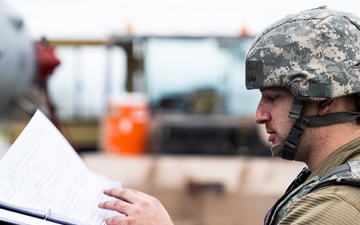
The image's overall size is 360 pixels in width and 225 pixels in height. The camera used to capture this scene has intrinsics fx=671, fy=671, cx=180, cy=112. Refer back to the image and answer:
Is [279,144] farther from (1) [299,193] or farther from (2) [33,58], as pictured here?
(2) [33,58]

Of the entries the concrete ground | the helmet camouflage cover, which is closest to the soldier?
the helmet camouflage cover

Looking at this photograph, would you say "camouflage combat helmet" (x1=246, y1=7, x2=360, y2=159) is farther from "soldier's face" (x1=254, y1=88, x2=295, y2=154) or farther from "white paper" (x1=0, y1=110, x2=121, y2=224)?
"white paper" (x1=0, y1=110, x2=121, y2=224)

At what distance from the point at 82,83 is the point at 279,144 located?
9.76 meters

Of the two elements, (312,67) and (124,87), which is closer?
(312,67)

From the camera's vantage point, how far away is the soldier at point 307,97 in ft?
5.33

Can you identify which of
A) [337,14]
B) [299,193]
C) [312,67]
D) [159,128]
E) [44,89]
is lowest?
[159,128]

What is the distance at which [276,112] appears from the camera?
1682 mm

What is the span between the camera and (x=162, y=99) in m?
8.86

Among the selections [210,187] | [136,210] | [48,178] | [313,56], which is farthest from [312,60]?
[210,187]

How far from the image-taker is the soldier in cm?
162

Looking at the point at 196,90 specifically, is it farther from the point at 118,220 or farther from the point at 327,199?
the point at 327,199

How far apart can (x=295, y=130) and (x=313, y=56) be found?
187 mm

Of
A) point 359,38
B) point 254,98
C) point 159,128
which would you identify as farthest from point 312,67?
point 254,98

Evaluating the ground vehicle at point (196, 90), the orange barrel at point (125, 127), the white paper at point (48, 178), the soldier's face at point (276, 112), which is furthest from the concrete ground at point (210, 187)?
the soldier's face at point (276, 112)
